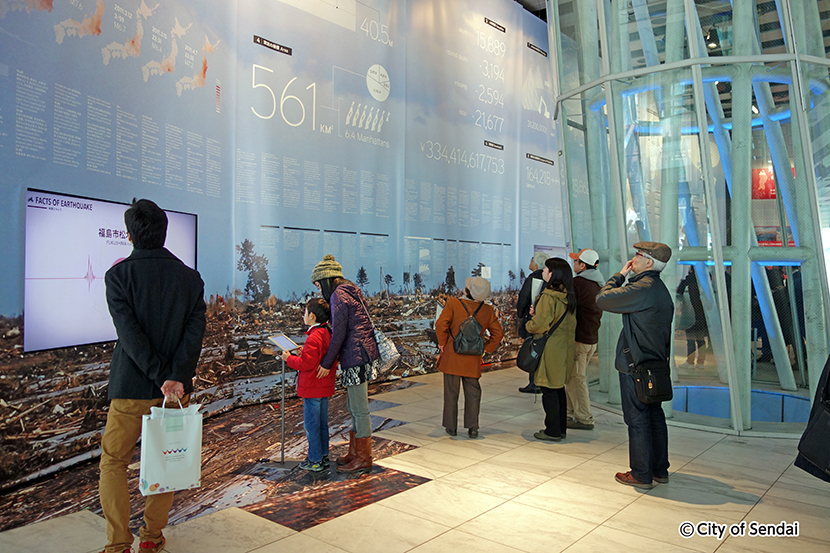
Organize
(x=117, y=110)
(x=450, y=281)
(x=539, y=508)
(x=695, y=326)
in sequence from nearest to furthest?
(x=539, y=508) → (x=117, y=110) → (x=695, y=326) → (x=450, y=281)

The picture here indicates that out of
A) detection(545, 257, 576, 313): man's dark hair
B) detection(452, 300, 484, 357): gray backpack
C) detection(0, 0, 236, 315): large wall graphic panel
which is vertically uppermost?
detection(0, 0, 236, 315): large wall graphic panel

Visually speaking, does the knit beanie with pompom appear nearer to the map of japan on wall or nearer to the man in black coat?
the man in black coat

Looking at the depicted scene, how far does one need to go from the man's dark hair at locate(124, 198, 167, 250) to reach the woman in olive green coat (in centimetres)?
333

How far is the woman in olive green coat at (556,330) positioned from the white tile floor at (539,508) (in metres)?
0.55

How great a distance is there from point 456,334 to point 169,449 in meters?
2.97

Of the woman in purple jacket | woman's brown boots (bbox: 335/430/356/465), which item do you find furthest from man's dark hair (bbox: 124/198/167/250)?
woman's brown boots (bbox: 335/430/356/465)

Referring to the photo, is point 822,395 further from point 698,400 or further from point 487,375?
point 487,375

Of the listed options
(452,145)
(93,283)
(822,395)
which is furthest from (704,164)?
(93,283)

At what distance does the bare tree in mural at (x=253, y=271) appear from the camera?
6.43 m

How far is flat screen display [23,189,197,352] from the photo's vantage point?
4.14 metres

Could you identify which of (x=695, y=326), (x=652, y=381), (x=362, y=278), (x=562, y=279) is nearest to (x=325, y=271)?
(x=562, y=279)

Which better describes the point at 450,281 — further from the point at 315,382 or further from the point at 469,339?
the point at 315,382

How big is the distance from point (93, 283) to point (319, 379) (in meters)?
1.95

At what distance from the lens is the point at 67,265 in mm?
4398
